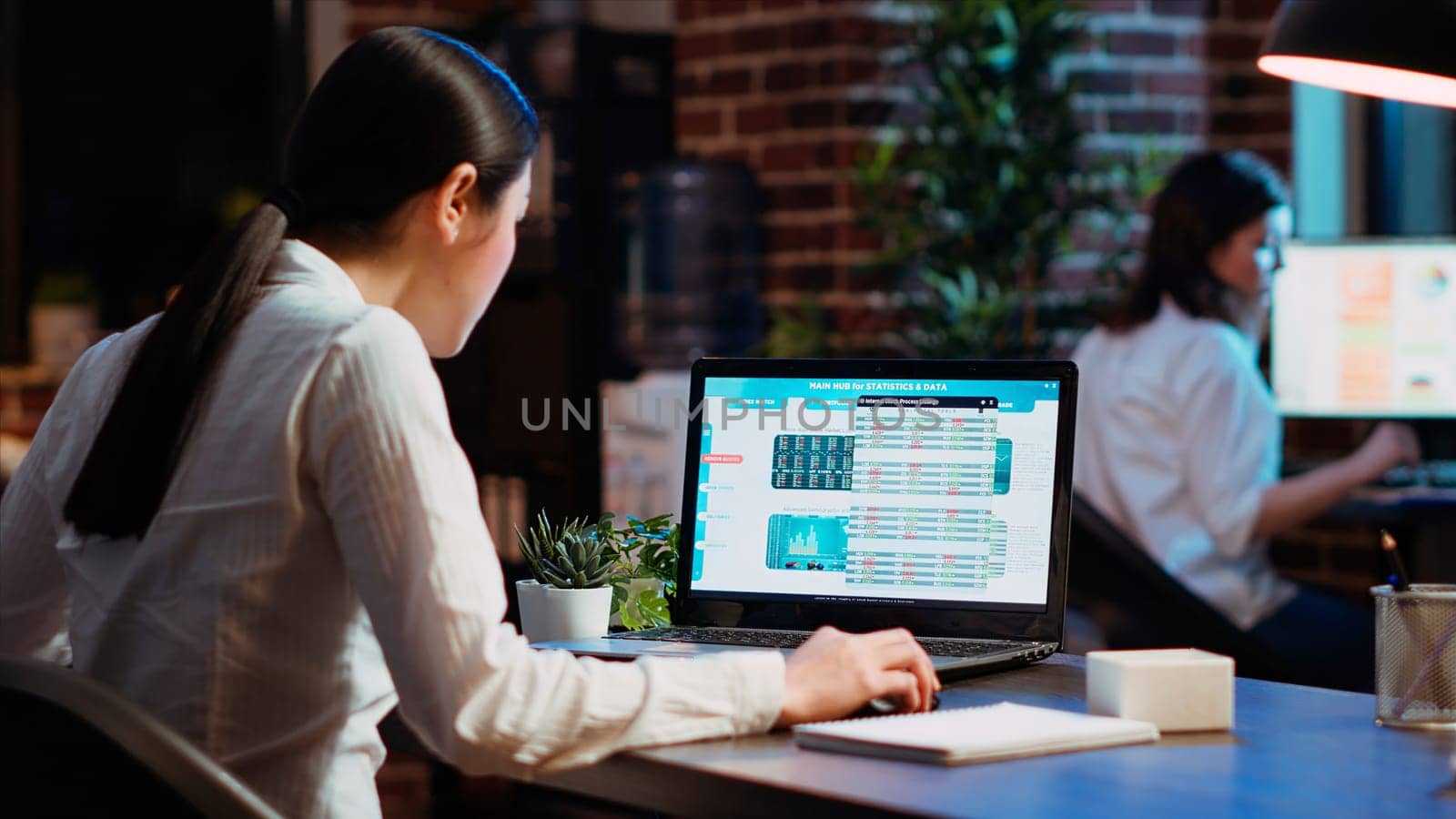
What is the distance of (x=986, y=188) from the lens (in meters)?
3.51

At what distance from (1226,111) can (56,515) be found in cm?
326

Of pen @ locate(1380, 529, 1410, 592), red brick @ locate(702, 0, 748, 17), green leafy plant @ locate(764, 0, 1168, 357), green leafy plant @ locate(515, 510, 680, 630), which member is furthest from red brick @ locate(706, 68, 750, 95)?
pen @ locate(1380, 529, 1410, 592)

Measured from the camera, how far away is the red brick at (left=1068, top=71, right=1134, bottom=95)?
12.6 feet

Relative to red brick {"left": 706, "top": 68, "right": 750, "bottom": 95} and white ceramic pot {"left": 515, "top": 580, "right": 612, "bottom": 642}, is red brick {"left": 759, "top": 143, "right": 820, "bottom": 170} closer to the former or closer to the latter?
red brick {"left": 706, "top": 68, "right": 750, "bottom": 95}

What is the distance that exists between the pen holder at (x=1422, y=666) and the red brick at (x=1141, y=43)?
8.83ft

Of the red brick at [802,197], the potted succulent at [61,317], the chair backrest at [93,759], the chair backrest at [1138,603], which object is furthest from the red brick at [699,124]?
the chair backrest at [93,759]

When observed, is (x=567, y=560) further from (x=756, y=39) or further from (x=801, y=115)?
(x=756, y=39)

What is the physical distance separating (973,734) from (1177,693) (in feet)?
0.62

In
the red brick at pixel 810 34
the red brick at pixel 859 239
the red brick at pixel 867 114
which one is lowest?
the red brick at pixel 859 239

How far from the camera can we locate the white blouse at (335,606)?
3.90ft

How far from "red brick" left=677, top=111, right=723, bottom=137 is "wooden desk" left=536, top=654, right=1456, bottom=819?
9.02 ft

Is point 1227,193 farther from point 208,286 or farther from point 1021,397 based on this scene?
point 208,286

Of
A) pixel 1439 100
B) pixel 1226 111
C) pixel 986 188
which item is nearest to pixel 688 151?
pixel 986 188

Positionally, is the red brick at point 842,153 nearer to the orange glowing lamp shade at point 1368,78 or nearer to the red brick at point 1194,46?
the red brick at point 1194,46
